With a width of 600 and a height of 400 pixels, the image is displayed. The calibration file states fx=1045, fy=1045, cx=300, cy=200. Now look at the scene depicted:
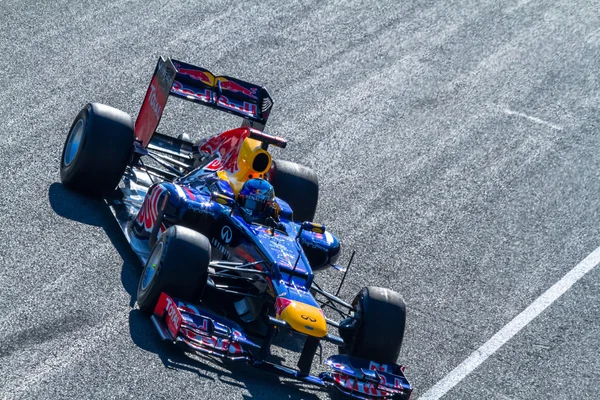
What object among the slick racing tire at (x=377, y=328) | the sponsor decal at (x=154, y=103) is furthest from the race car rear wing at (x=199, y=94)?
the slick racing tire at (x=377, y=328)

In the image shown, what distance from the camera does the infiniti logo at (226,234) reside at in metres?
11.7

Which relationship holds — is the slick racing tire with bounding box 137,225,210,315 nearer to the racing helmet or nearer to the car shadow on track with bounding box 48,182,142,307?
the car shadow on track with bounding box 48,182,142,307

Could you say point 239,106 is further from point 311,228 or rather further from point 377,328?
point 377,328

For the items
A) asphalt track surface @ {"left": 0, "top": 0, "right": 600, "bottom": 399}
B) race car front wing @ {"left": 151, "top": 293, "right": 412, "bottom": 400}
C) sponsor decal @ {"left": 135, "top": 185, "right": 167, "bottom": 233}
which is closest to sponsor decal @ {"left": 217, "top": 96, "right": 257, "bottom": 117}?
sponsor decal @ {"left": 135, "top": 185, "right": 167, "bottom": 233}

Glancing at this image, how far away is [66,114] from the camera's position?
15.7 m

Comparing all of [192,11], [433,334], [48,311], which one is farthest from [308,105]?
[48,311]

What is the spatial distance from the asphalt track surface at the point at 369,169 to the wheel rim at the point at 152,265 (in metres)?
0.32

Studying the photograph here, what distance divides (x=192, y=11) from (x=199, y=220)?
935 centimetres

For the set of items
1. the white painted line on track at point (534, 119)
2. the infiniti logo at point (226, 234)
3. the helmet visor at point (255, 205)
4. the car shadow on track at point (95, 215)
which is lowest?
the car shadow on track at point (95, 215)

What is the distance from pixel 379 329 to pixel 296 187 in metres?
3.07

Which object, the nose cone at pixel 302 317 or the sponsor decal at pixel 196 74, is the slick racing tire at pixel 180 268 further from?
the sponsor decal at pixel 196 74

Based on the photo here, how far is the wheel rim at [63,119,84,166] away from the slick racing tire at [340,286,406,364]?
441 cm

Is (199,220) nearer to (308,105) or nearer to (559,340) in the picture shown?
(559,340)

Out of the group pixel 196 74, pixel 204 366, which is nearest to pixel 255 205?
pixel 204 366
